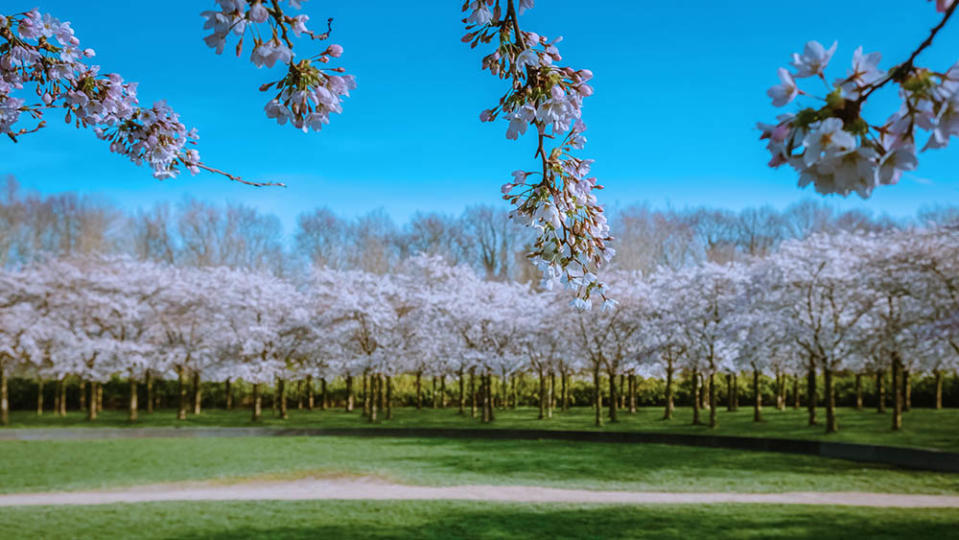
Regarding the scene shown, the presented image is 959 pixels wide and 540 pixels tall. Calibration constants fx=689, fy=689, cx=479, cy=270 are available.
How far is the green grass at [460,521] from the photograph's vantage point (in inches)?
376

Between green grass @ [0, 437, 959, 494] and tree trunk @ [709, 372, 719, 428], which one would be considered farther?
tree trunk @ [709, 372, 719, 428]

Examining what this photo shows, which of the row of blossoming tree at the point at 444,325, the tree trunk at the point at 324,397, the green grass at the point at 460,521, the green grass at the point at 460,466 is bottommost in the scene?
the tree trunk at the point at 324,397

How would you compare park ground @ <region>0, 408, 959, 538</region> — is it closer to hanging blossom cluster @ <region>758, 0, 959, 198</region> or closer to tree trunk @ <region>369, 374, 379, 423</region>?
tree trunk @ <region>369, 374, 379, 423</region>

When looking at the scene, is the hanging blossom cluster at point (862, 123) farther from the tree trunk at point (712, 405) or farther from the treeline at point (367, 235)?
the treeline at point (367, 235)

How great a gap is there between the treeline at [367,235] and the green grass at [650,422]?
14044 mm

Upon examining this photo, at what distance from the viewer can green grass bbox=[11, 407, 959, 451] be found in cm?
2145

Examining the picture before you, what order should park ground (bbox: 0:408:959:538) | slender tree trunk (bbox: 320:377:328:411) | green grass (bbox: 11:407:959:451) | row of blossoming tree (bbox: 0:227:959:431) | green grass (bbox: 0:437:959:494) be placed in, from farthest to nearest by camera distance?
slender tree trunk (bbox: 320:377:328:411) < row of blossoming tree (bbox: 0:227:959:431) < green grass (bbox: 11:407:959:451) < green grass (bbox: 0:437:959:494) < park ground (bbox: 0:408:959:538)

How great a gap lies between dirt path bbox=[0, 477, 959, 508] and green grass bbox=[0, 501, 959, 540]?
2.05ft

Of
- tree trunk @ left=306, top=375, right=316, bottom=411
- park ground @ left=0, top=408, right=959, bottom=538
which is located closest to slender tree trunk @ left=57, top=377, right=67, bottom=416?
tree trunk @ left=306, top=375, right=316, bottom=411

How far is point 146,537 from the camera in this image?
9.36 metres

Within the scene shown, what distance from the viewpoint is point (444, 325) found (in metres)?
30.7

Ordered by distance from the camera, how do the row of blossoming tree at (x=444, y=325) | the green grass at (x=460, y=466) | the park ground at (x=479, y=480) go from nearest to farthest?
the park ground at (x=479, y=480) → the green grass at (x=460, y=466) → the row of blossoming tree at (x=444, y=325)

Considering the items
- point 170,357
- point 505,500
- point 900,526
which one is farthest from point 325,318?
point 900,526

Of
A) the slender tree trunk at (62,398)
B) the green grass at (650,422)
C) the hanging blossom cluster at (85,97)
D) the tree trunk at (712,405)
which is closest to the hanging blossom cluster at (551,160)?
the hanging blossom cluster at (85,97)
